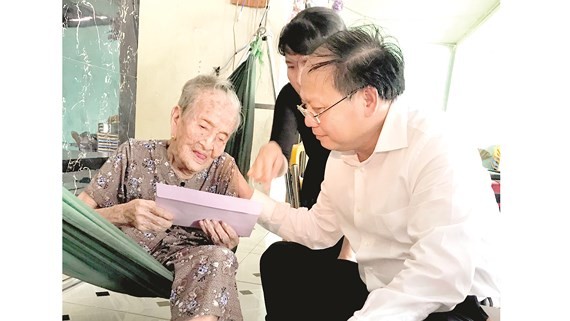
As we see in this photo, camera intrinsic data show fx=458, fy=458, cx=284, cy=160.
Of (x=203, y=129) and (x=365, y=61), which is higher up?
(x=365, y=61)

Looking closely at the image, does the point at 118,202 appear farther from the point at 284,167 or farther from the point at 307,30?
the point at 307,30

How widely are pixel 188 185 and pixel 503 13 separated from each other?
1275mm

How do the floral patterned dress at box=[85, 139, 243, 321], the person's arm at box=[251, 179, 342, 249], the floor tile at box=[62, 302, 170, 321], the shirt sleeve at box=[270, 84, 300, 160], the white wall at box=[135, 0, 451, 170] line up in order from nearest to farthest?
1. the floral patterned dress at box=[85, 139, 243, 321]
2. the person's arm at box=[251, 179, 342, 249]
3. the floor tile at box=[62, 302, 170, 321]
4. the shirt sleeve at box=[270, 84, 300, 160]
5. the white wall at box=[135, 0, 451, 170]

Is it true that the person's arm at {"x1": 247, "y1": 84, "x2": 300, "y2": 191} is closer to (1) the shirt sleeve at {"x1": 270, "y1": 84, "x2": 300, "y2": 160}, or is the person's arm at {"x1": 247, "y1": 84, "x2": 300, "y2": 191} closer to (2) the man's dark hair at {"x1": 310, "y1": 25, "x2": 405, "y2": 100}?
(1) the shirt sleeve at {"x1": 270, "y1": 84, "x2": 300, "y2": 160}

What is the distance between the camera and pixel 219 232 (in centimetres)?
141

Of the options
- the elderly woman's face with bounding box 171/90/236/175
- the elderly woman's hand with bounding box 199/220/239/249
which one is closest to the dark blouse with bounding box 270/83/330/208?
the elderly woman's face with bounding box 171/90/236/175

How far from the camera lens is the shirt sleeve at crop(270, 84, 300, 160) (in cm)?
192

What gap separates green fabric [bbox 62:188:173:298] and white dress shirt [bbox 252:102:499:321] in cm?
56

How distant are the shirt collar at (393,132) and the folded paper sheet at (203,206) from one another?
0.43 metres

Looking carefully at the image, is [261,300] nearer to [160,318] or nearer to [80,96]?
[160,318]

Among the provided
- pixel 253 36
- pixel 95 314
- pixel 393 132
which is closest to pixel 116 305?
pixel 95 314

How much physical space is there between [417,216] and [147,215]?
2.48 feet

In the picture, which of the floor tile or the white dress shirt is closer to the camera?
the white dress shirt
